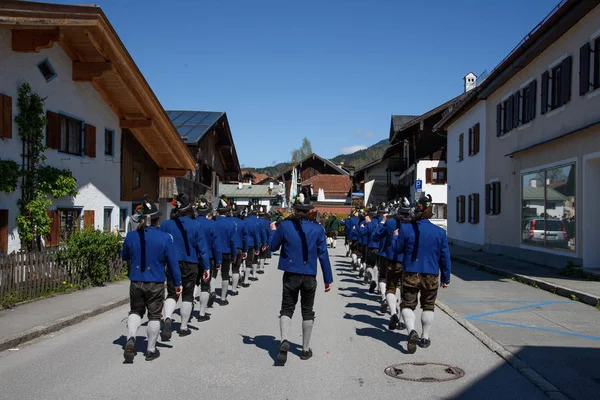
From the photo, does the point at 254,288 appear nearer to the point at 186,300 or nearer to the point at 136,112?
the point at 186,300

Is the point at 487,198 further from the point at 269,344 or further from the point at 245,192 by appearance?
the point at 245,192

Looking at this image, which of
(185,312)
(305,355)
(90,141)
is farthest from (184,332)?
(90,141)

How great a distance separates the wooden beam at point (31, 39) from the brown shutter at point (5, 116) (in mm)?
1165

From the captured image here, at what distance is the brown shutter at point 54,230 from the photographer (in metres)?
14.6

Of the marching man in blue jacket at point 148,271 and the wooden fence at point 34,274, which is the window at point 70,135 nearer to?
the wooden fence at point 34,274

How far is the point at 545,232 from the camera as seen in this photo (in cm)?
1775

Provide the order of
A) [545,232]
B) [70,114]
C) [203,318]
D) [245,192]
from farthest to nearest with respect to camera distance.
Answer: [245,192], [545,232], [70,114], [203,318]

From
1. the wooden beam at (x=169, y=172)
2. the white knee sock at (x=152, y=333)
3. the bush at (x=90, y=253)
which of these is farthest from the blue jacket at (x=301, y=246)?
the wooden beam at (x=169, y=172)

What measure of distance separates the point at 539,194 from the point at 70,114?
1395cm

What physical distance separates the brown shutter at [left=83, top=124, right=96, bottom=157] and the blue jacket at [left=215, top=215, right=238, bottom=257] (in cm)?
705

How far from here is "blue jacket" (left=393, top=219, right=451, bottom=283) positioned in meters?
7.64

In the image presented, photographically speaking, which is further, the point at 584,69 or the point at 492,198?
the point at 492,198

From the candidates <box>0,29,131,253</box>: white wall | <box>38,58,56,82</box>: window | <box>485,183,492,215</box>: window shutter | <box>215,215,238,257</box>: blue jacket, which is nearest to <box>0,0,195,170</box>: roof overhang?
<box>0,29,131,253</box>: white wall

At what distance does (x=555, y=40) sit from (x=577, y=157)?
12.6 feet
